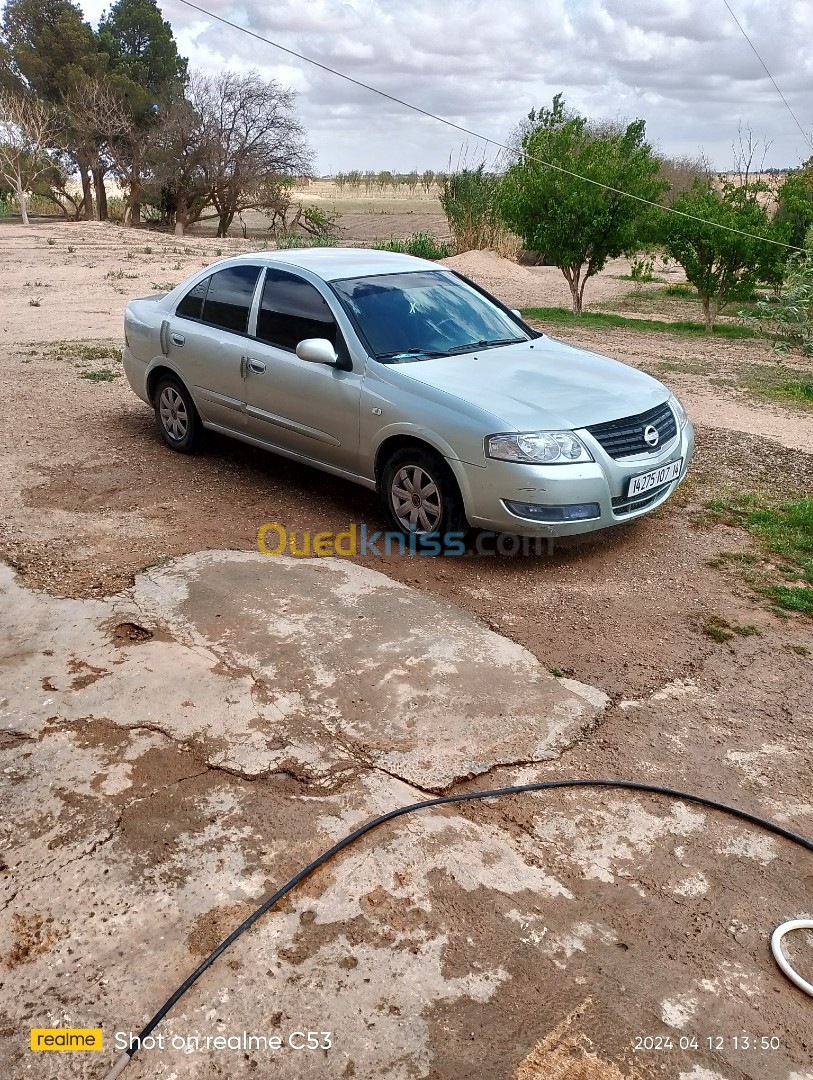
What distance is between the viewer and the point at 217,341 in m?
6.54

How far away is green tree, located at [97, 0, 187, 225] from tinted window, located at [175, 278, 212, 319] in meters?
30.6

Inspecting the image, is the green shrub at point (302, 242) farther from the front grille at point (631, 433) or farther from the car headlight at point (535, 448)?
the car headlight at point (535, 448)

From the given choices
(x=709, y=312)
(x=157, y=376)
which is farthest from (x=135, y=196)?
(x=157, y=376)

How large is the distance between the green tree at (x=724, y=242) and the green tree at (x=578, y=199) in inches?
24.2

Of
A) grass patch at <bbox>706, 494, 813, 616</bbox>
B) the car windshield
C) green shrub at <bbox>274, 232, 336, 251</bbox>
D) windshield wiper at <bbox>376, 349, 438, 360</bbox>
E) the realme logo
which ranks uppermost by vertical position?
the car windshield

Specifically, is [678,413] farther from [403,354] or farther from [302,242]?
[302,242]

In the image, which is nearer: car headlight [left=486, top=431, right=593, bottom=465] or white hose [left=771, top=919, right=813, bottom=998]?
white hose [left=771, top=919, right=813, bottom=998]

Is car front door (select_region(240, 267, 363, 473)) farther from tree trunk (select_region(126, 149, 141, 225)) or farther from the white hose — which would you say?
tree trunk (select_region(126, 149, 141, 225))

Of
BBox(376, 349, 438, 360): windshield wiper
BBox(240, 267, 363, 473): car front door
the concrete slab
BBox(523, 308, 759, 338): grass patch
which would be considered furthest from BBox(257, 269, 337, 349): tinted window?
BBox(523, 308, 759, 338): grass patch

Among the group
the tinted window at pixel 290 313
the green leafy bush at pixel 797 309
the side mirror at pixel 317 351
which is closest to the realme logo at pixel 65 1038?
the side mirror at pixel 317 351

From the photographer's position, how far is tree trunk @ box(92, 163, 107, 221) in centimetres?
3612

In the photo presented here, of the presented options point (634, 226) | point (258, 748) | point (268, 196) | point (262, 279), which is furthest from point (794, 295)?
point (268, 196)

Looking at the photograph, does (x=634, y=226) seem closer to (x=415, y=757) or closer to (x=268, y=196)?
(x=415, y=757)

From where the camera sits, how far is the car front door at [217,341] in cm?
643
